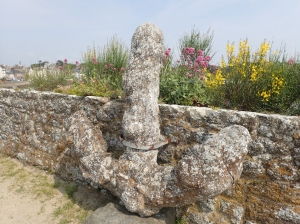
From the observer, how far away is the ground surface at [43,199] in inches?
121

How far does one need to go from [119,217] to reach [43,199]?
1.84m

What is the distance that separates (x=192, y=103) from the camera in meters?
2.95

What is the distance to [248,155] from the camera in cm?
228

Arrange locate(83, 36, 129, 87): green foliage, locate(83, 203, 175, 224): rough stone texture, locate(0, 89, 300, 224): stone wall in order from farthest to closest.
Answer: locate(83, 36, 129, 87): green foliage
locate(83, 203, 175, 224): rough stone texture
locate(0, 89, 300, 224): stone wall

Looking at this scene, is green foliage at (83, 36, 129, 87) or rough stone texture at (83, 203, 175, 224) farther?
green foliage at (83, 36, 129, 87)

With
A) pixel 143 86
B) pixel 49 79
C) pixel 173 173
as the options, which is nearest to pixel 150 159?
pixel 173 173

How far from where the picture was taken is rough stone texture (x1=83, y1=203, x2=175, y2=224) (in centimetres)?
220

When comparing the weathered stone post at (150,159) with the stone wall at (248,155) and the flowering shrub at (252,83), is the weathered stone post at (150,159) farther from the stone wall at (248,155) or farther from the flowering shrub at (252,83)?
the flowering shrub at (252,83)

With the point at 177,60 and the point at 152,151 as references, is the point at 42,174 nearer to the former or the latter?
the point at 152,151

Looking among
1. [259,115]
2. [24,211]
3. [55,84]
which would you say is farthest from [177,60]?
[24,211]

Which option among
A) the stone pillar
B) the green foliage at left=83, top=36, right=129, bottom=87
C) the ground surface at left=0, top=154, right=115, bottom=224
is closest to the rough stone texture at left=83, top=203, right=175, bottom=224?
the stone pillar

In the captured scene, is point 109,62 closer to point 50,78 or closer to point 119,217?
point 50,78

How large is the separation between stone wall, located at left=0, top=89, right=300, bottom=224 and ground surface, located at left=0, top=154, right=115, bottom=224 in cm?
28

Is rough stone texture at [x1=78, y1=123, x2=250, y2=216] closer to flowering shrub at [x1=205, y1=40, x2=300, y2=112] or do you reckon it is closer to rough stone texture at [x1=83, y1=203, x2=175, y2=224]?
rough stone texture at [x1=83, y1=203, x2=175, y2=224]
